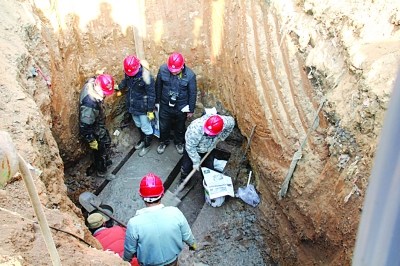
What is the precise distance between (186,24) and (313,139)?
3.11 m

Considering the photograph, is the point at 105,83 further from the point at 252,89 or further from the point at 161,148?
the point at 252,89

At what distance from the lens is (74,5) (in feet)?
20.2

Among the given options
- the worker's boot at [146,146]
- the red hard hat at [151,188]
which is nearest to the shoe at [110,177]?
the worker's boot at [146,146]

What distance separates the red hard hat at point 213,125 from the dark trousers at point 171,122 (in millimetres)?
860

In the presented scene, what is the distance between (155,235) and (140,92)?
299 centimetres

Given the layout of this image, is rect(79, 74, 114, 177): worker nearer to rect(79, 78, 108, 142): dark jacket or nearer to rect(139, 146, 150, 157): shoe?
rect(79, 78, 108, 142): dark jacket

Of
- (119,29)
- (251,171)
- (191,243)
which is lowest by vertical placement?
(251,171)

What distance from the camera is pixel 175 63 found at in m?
6.11

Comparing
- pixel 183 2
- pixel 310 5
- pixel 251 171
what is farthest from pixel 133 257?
pixel 183 2

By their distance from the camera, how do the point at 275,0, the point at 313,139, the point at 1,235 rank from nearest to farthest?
the point at 1,235, the point at 313,139, the point at 275,0

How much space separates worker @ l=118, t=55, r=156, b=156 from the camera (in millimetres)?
6215

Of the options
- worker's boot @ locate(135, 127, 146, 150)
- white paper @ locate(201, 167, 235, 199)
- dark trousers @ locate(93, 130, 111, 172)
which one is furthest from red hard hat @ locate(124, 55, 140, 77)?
white paper @ locate(201, 167, 235, 199)

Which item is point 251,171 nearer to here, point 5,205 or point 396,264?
point 5,205

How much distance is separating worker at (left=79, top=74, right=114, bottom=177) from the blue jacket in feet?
7.52
